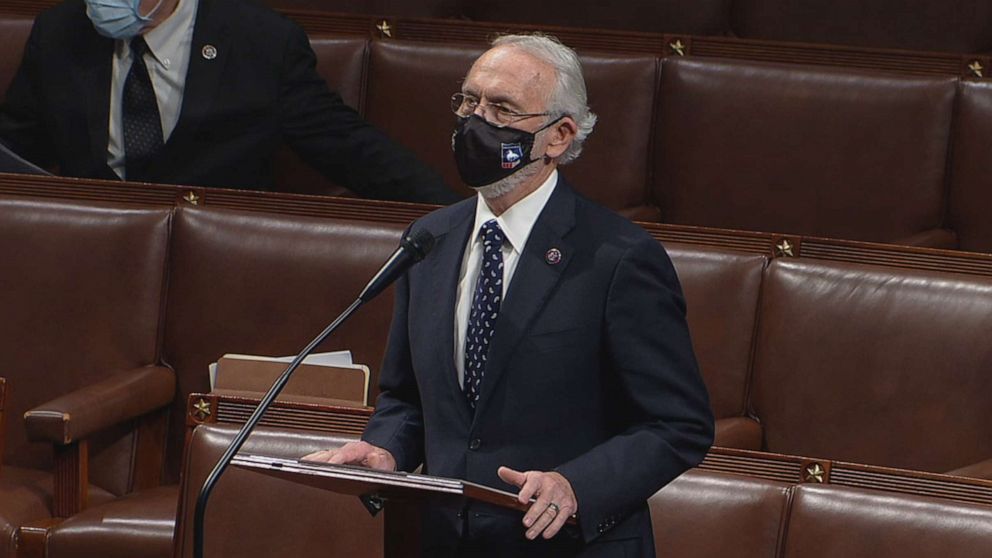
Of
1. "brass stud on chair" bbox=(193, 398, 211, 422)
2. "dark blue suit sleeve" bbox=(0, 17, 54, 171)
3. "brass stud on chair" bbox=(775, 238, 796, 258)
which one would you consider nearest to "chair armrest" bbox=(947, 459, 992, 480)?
"brass stud on chair" bbox=(775, 238, 796, 258)

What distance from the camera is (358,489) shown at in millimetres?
467

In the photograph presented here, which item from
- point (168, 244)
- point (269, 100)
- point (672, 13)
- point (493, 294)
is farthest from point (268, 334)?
point (672, 13)

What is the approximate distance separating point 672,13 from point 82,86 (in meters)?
0.44

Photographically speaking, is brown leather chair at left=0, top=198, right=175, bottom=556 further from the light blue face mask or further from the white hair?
the white hair

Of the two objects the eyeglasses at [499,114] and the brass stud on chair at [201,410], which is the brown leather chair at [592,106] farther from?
the eyeglasses at [499,114]

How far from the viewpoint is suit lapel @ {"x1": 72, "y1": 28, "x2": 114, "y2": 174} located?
99 centimetres

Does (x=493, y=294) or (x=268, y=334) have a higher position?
(x=493, y=294)

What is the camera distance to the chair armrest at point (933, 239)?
3.24 ft

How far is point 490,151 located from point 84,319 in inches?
16.4

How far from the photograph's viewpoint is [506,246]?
564 mm

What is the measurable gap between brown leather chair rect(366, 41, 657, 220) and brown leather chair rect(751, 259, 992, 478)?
8.2 inches

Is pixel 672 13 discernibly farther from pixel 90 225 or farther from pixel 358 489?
pixel 358 489

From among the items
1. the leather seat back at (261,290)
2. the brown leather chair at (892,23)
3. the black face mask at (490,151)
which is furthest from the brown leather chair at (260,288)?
the brown leather chair at (892,23)

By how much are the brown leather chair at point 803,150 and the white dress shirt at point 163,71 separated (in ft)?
1.01
